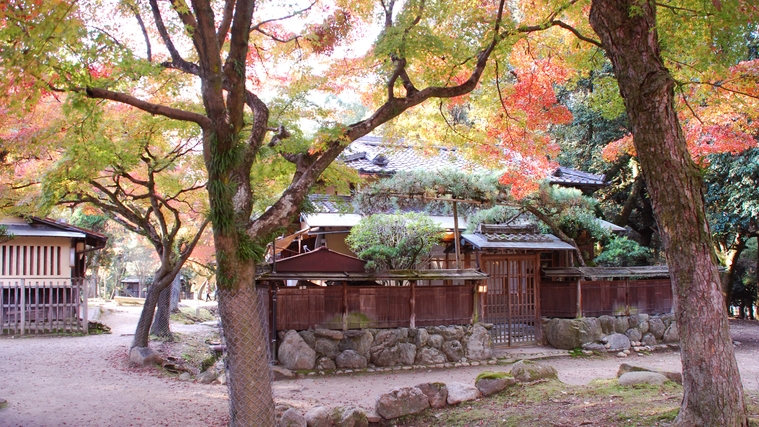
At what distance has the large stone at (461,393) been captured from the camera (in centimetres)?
862

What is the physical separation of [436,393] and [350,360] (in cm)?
409

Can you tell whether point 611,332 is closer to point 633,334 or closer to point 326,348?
point 633,334

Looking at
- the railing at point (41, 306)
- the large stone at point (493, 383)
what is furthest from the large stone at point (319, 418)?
→ the railing at point (41, 306)

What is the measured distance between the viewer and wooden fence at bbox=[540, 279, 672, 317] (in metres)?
15.7

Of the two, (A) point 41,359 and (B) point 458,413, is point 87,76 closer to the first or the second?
(B) point 458,413

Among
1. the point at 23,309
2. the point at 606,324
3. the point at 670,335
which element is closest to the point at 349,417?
the point at 606,324

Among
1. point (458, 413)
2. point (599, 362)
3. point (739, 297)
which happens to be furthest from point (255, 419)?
point (739, 297)

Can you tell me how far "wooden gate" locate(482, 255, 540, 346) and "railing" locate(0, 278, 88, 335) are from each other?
1269 cm

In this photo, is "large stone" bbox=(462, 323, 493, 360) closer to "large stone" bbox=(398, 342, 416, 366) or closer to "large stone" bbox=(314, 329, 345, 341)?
"large stone" bbox=(398, 342, 416, 366)

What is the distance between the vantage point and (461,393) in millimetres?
8734

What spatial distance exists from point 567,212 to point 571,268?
64.8 inches

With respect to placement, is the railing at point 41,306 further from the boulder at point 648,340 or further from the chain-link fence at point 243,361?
the boulder at point 648,340

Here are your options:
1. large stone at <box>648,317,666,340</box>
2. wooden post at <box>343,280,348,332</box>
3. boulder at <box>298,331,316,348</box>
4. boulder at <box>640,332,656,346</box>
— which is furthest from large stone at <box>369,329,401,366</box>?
large stone at <box>648,317,666,340</box>

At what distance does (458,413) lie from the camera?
8125 mm
